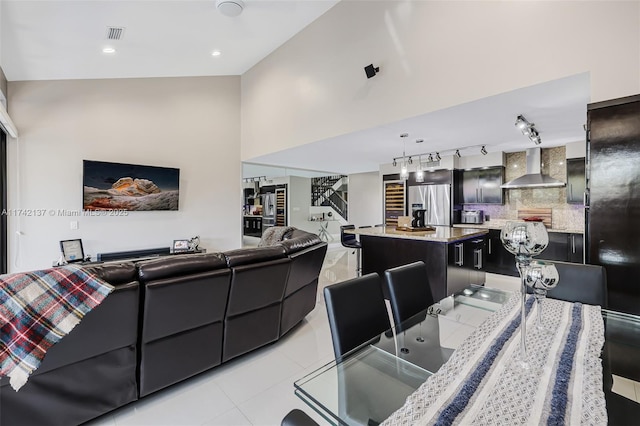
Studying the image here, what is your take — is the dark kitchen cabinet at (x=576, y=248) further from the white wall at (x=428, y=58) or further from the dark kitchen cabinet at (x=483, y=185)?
the white wall at (x=428, y=58)

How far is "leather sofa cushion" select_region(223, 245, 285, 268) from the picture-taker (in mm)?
2342

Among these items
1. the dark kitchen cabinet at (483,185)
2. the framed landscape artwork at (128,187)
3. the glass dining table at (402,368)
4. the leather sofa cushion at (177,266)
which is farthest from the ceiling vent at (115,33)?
the dark kitchen cabinet at (483,185)

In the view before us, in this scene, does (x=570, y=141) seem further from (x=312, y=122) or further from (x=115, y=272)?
(x=115, y=272)

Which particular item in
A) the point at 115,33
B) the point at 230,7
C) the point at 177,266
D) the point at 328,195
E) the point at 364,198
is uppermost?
the point at 230,7

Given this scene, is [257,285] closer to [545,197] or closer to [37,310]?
[37,310]

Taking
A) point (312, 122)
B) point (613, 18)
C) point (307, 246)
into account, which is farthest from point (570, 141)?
point (307, 246)

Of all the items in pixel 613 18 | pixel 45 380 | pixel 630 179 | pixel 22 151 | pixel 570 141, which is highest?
pixel 613 18

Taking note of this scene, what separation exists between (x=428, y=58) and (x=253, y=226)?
6.25 metres

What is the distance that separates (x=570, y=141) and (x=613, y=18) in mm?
3323

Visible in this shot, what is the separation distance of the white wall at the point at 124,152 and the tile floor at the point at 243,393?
3647mm

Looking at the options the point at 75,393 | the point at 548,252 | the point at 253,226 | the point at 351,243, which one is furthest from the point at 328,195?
the point at 75,393

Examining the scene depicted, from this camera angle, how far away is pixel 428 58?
3.26 m

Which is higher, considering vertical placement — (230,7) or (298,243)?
(230,7)

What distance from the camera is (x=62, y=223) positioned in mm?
4465
